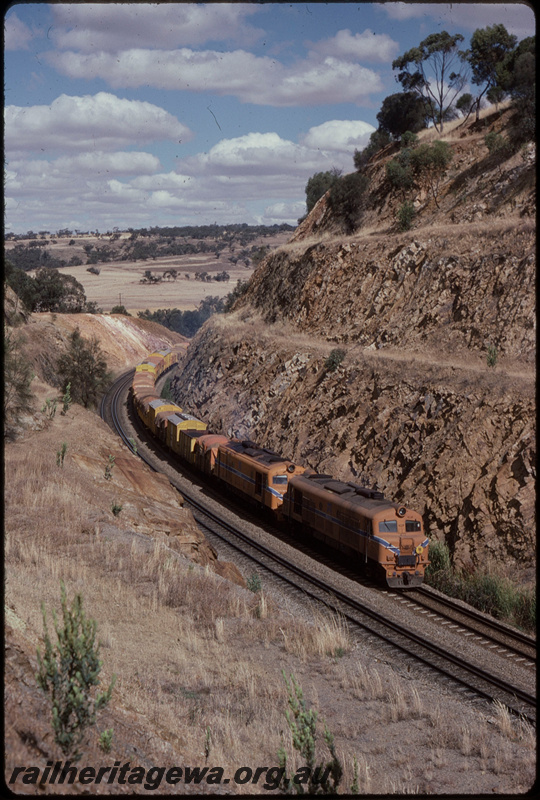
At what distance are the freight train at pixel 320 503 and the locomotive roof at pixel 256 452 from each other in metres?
0.05

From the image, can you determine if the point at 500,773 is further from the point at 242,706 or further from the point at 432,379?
the point at 432,379

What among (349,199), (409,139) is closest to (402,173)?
(349,199)

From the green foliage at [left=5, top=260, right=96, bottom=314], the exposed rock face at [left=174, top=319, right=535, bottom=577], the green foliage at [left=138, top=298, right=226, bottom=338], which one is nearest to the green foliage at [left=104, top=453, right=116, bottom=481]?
the exposed rock face at [left=174, top=319, right=535, bottom=577]

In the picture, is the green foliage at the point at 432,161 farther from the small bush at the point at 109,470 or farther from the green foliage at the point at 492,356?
the small bush at the point at 109,470

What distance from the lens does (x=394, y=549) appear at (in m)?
25.1

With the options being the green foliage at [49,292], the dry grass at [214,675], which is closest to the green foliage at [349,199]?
the dry grass at [214,675]

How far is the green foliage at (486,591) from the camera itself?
24000mm

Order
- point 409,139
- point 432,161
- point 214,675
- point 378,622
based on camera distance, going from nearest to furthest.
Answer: point 214,675
point 378,622
point 432,161
point 409,139

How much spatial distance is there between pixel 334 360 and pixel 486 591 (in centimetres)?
2111

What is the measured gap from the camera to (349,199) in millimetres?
60906

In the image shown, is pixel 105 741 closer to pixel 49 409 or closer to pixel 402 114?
pixel 49 409

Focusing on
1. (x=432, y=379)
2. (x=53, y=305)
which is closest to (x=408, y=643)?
(x=432, y=379)

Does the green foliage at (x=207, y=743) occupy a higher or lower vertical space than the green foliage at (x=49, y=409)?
lower

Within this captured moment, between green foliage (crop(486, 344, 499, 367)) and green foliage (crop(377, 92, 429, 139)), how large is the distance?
4532cm
